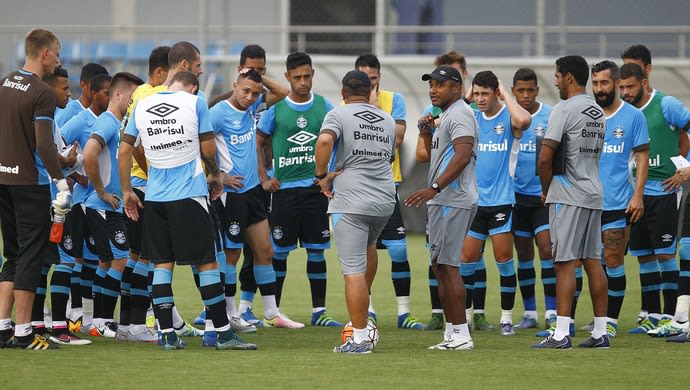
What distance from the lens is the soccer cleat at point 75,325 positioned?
10914 millimetres

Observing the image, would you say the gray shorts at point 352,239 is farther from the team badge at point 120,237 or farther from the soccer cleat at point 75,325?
the soccer cleat at point 75,325

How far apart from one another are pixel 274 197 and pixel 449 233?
296 centimetres

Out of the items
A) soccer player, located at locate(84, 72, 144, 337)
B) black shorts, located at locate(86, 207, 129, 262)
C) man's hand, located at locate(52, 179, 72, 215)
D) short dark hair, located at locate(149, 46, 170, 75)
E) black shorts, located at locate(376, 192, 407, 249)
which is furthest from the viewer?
black shorts, located at locate(376, 192, 407, 249)

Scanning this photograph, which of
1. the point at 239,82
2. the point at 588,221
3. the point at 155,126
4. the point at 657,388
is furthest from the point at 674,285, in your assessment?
the point at 155,126

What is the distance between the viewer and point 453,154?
30.9ft

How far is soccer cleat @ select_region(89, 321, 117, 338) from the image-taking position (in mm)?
10484

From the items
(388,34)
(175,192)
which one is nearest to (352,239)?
(175,192)

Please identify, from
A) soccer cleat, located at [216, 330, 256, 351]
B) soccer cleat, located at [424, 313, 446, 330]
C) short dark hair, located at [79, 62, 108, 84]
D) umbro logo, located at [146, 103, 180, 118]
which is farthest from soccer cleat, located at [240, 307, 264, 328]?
umbro logo, located at [146, 103, 180, 118]

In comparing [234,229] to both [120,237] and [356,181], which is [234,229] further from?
[356,181]

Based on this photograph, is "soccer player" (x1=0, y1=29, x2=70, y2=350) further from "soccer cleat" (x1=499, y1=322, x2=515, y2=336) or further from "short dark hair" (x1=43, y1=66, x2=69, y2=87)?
"soccer cleat" (x1=499, y1=322, x2=515, y2=336)

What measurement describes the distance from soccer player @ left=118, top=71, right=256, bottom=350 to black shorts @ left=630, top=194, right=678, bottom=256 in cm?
440

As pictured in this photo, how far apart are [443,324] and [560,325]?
2.35 m

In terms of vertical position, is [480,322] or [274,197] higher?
[274,197]

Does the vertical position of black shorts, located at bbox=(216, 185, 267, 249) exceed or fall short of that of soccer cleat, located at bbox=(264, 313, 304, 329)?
it exceeds it
